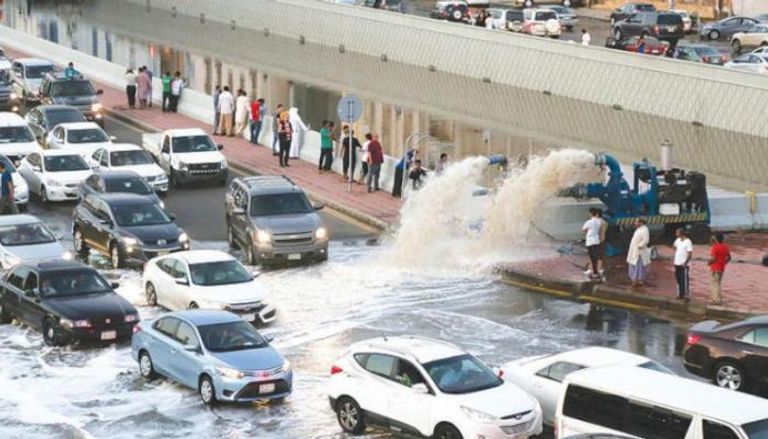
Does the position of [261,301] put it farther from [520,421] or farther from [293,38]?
[293,38]

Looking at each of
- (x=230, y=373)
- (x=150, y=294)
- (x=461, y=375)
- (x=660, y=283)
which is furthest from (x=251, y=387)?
(x=660, y=283)

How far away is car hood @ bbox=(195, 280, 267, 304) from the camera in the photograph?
29938 millimetres

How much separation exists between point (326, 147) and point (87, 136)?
728cm

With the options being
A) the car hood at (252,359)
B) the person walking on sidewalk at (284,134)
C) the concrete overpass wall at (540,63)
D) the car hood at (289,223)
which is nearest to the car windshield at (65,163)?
the person walking on sidewalk at (284,134)

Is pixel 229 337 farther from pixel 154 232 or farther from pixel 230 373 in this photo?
pixel 154 232

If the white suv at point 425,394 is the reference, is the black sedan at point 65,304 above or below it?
below

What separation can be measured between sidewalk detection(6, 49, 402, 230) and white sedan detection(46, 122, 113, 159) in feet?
12.8

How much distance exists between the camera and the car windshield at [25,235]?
34469 millimetres

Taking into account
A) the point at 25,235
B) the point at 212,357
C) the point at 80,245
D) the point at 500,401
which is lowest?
the point at 80,245

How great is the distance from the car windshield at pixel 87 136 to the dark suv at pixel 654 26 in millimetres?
41954

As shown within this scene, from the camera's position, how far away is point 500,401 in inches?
871

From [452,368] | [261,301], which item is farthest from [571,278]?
[452,368]

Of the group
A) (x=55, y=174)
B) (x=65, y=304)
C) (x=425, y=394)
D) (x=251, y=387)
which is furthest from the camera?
(x=55, y=174)

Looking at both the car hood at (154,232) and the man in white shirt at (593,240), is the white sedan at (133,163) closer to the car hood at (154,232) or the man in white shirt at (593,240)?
the car hood at (154,232)
